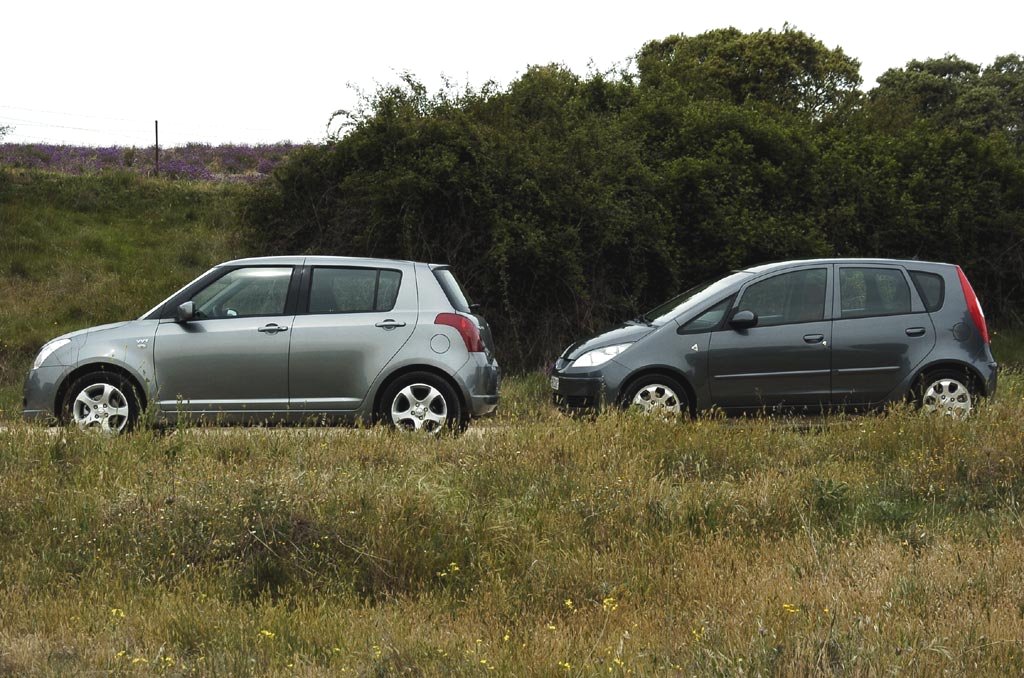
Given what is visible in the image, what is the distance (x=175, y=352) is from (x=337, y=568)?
4.69m

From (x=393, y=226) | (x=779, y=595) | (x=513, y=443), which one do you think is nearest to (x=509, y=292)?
(x=393, y=226)

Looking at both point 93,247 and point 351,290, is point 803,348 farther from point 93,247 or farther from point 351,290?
point 93,247

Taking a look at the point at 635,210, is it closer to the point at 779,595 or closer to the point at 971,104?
the point at 779,595

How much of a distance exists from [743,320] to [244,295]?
15.4 feet

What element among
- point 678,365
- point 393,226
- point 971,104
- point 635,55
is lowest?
point 678,365

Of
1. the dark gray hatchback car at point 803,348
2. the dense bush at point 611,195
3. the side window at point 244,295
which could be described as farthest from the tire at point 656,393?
the dense bush at point 611,195

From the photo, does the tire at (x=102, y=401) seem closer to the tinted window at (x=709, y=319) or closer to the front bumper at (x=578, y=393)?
the front bumper at (x=578, y=393)

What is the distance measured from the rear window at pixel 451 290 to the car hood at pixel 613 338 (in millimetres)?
1257

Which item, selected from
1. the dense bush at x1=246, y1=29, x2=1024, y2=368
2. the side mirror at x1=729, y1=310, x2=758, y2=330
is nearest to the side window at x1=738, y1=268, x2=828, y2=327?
Result: the side mirror at x1=729, y1=310, x2=758, y2=330

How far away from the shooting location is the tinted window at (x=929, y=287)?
10.6 m

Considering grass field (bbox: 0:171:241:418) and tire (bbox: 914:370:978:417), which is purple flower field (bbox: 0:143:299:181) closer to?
grass field (bbox: 0:171:241:418)

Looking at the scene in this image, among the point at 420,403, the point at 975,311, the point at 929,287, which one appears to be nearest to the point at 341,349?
the point at 420,403

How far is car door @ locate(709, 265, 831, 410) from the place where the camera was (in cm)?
1023

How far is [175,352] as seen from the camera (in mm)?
9531
